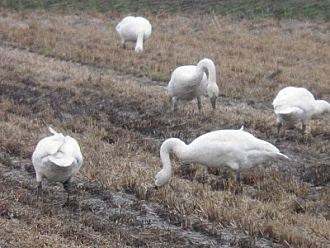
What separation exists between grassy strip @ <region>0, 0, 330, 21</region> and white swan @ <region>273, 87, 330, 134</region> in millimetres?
12617

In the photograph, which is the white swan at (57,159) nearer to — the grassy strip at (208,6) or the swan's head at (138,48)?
the swan's head at (138,48)

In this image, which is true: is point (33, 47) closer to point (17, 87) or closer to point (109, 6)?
point (17, 87)

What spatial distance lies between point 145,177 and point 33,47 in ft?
36.1

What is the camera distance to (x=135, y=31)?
18766 millimetres

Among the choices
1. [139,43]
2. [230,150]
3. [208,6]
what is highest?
[208,6]

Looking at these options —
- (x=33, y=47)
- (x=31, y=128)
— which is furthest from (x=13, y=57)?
(x=31, y=128)

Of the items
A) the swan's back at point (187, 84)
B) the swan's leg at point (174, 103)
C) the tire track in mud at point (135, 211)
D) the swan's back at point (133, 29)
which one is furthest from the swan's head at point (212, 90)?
the swan's back at point (133, 29)

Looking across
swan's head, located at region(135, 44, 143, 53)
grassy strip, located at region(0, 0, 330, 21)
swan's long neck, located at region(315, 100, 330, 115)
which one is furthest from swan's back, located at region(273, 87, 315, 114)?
grassy strip, located at region(0, 0, 330, 21)

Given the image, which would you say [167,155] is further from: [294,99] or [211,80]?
[211,80]

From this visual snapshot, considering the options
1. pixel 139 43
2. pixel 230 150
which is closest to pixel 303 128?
pixel 230 150

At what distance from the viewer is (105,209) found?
24.7 ft

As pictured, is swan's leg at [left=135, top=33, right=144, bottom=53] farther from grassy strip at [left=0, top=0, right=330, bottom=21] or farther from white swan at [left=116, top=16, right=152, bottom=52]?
grassy strip at [left=0, top=0, right=330, bottom=21]

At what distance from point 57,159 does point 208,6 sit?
61.9ft

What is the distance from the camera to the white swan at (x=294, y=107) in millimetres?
10336
